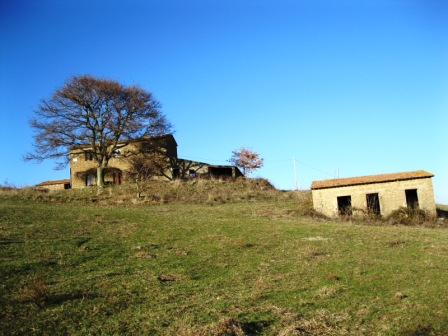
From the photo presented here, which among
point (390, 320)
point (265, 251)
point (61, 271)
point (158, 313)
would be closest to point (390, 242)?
point (265, 251)

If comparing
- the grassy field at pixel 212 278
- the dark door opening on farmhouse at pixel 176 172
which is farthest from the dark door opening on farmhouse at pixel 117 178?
the grassy field at pixel 212 278

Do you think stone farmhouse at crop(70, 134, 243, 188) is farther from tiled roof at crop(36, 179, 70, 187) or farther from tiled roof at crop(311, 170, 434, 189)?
tiled roof at crop(311, 170, 434, 189)

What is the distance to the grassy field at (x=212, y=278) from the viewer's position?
7.30 meters

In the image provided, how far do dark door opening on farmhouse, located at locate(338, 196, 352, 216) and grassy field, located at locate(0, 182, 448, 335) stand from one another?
9.86 metres

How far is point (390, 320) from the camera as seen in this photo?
7.82m

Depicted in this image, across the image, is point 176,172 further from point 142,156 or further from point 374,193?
point 374,193

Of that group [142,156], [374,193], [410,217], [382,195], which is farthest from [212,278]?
[142,156]

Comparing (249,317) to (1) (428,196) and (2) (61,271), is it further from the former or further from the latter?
(1) (428,196)

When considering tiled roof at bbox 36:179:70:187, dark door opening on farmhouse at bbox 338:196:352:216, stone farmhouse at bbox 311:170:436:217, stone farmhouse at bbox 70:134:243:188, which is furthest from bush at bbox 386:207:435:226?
tiled roof at bbox 36:179:70:187

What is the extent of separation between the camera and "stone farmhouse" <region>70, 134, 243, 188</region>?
154ft

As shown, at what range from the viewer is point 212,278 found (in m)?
10.8

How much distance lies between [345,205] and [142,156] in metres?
25.2

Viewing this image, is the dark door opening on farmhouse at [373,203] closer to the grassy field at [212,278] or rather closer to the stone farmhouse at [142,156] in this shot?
the grassy field at [212,278]

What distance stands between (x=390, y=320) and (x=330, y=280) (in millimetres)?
3092
